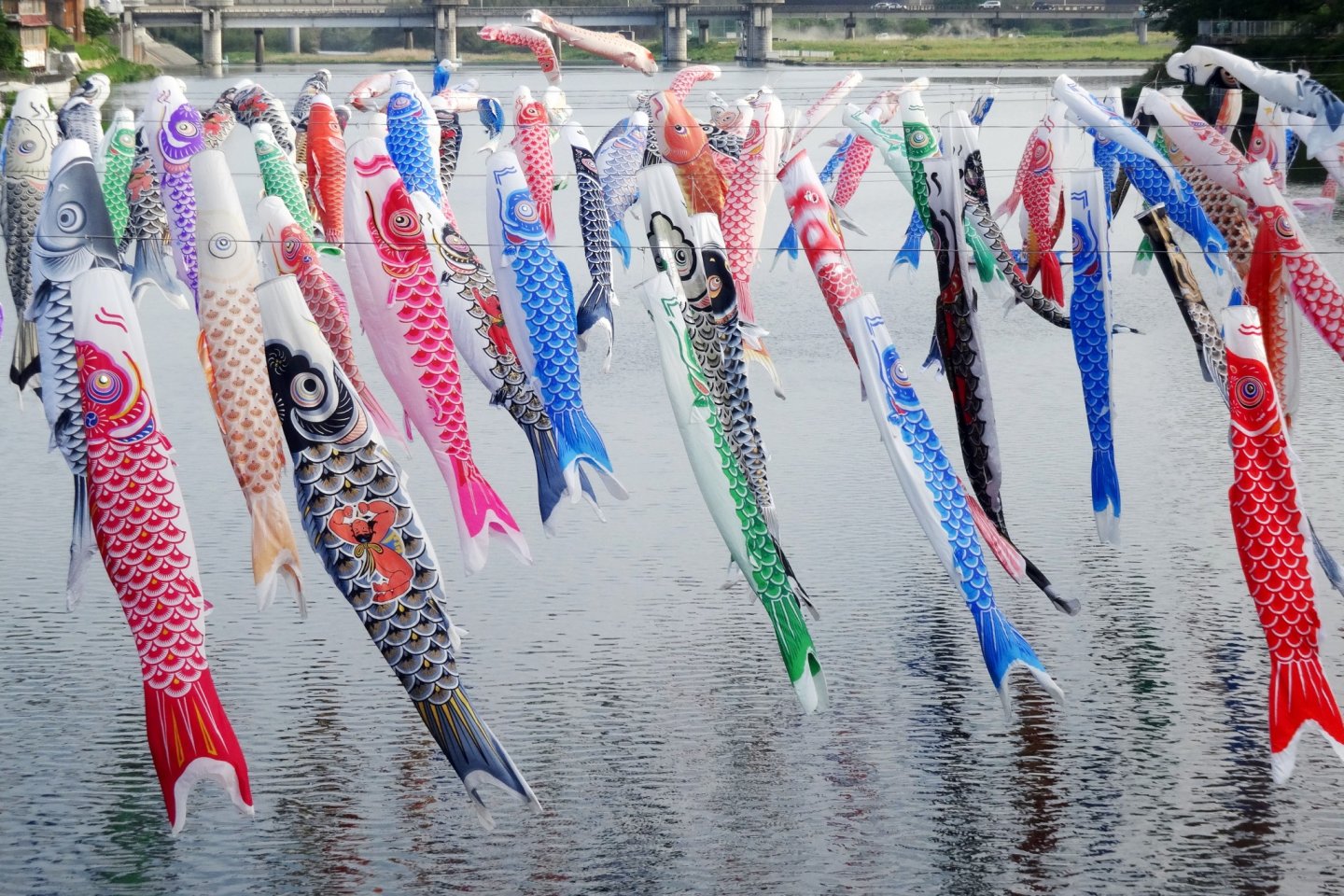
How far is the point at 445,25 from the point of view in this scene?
54.0m

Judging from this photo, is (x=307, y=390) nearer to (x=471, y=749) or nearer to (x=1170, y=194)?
(x=471, y=749)

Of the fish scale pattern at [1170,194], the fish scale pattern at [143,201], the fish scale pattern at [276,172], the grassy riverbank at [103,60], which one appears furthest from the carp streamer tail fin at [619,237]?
the grassy riverbank at [103,60]

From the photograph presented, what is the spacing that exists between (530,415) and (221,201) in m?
2.25

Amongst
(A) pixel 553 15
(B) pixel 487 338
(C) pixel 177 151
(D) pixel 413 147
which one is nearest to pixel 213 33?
(A) pixel 553 15

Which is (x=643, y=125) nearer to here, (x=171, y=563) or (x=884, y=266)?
(x=884, y=266)

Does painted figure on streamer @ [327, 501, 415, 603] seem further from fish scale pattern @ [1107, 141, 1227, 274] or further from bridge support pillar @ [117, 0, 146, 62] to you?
bridge support pillar @ [117, 0, 146, 62]

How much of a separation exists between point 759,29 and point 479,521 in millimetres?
48377

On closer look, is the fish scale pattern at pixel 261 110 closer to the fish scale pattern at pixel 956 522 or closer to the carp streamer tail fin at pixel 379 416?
the carp streamer tail fin at pixel 379 416

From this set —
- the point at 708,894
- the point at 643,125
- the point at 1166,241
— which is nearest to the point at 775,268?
the point at 643,125

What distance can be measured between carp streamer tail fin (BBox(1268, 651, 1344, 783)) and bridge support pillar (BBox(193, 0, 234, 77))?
51276 mm

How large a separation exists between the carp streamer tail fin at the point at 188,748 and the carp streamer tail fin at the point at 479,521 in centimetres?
205

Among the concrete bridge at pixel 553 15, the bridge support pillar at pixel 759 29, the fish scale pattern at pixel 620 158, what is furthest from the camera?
the bridge support pillar at pixel 759 29

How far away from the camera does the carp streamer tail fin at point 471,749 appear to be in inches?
296

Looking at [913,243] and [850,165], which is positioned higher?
[850,165]
